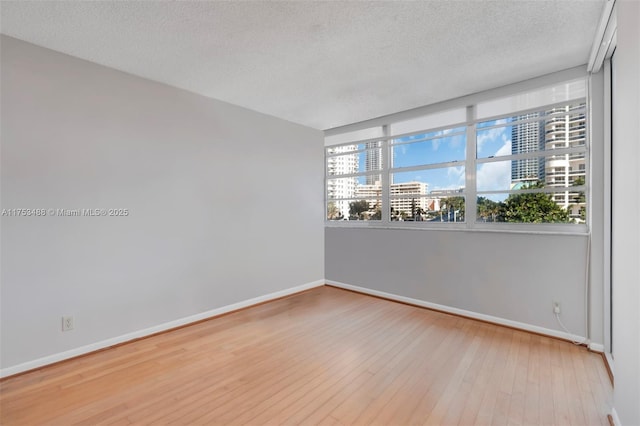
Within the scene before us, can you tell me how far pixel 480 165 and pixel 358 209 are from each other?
201 cm

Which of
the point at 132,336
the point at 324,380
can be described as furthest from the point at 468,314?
the point at 132,336

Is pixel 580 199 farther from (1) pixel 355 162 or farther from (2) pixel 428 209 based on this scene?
(1) pixel 355 162

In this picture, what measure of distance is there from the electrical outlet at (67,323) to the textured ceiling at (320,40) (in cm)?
238

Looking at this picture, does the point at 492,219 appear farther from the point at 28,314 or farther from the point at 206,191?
the point at 28,314

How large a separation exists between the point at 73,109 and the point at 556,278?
498cm

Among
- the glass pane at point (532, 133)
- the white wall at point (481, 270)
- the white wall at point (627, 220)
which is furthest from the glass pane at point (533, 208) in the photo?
the white wall at point (627, 220)

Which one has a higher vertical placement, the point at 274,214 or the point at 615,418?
the point at 274,214

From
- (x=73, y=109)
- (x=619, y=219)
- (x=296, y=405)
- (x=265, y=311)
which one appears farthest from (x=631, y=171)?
(x=73, y=109)

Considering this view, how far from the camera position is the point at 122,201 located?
292 cm

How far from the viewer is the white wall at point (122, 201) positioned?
2385 mm

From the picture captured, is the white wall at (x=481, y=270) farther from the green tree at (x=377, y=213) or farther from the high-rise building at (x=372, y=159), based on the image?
the high-rise building at (x=372, y=159)

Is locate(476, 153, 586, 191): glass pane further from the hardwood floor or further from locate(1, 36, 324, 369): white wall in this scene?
locate(1, 36, 324, 369): white wall

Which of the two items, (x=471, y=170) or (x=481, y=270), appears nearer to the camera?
(x=481, y=270)

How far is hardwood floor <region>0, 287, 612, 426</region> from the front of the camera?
1.87 m
